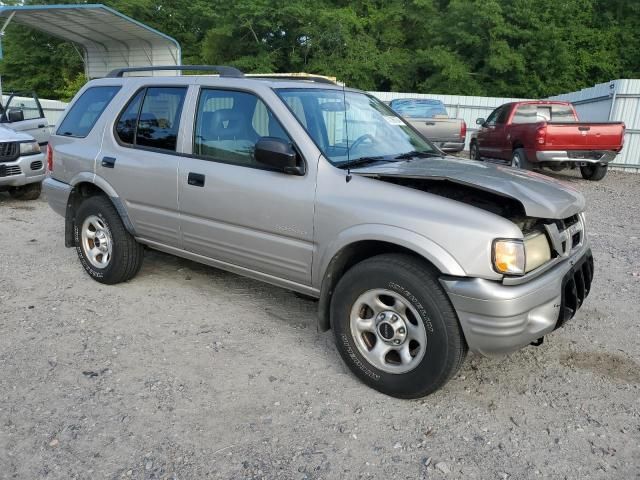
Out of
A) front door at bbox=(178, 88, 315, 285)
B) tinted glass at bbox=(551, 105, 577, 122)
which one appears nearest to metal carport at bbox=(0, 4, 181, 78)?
tinted glass at bbox=(551, 105, 577, 122)

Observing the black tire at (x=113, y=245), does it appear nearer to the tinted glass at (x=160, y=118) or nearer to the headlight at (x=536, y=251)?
Result: the tinted glass at (x=160, y=118)

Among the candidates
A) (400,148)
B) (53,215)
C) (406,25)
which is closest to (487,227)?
(400,148)

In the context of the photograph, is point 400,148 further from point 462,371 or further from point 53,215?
point 53,215

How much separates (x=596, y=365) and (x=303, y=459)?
7.12 feet

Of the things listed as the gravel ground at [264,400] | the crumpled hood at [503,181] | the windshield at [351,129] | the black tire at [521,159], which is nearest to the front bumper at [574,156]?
the black tire at [521,159]

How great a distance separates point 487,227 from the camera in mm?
2820

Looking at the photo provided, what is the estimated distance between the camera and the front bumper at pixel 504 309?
278cm

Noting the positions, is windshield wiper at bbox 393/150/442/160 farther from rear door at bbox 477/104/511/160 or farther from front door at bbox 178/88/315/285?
rear door at bbox 477/104/511/160

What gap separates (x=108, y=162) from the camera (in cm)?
465

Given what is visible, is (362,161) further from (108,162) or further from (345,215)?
(108,162)

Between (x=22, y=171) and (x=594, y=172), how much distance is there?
37.7 ft

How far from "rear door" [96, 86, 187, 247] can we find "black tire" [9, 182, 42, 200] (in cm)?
553

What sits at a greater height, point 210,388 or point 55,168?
point 55,168

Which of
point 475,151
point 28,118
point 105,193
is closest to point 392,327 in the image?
point 105,193
